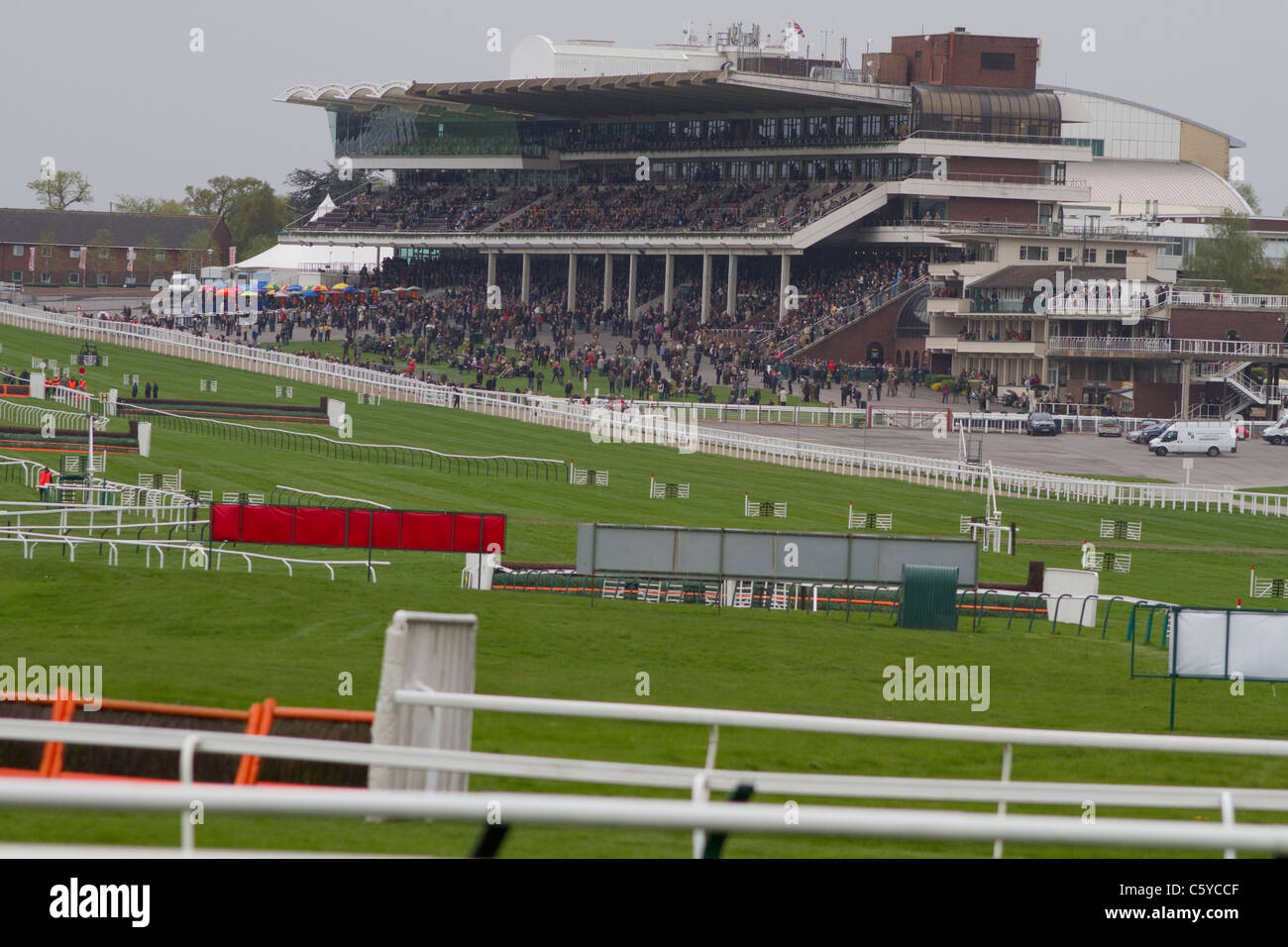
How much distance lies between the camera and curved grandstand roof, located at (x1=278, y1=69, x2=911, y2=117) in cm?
9319

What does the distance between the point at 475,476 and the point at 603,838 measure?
38.5 metres

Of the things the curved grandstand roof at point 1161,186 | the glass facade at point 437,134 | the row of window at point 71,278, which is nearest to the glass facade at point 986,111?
the glass facade at point 437,134

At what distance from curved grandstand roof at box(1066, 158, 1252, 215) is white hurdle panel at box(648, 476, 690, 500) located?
96.1 meters

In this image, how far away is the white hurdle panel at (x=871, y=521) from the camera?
139ft

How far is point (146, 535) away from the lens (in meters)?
32.5

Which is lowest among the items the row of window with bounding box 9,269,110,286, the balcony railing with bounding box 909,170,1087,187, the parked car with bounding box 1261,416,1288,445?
the parked car with bounding box 1261,416,1288,445

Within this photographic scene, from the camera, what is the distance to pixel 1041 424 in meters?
72.8

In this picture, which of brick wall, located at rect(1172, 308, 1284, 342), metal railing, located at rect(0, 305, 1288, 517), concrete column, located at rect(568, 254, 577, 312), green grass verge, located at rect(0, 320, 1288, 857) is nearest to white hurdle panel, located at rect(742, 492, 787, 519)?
green grass verge, located at rect(0, 320, 1288, 857)

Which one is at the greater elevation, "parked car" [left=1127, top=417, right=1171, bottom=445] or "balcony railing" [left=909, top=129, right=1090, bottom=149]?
"balcony railing" [left=909, top=129, right=1090, bottom=149]

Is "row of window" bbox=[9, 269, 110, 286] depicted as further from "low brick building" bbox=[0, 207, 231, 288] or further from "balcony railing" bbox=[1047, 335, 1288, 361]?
"balcony railing" bbox=[1047, 335, 1288, 361]

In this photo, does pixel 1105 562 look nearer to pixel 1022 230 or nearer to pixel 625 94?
pixel 1022 230

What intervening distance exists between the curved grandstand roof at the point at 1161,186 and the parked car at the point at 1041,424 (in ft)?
216
